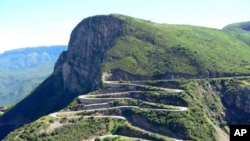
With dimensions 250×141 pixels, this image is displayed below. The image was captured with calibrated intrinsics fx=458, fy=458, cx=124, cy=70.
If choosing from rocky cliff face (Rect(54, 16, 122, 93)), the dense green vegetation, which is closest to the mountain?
the dense green vegetation

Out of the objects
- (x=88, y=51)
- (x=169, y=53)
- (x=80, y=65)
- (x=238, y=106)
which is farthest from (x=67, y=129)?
(x=88, y=51)

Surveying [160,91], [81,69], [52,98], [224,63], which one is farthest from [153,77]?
[52,98]

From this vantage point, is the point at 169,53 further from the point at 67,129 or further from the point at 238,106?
the point at 67,129

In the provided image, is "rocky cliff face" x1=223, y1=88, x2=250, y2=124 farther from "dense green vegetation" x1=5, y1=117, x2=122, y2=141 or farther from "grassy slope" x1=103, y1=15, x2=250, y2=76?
"dense green vegetation" x1=5, y1=117, x2=122, y2=141

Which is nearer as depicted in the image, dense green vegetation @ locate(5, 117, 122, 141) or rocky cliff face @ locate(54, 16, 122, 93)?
dense green vegetation @ locate(5, 117, 122, 141)

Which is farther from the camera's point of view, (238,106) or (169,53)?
(169,53)

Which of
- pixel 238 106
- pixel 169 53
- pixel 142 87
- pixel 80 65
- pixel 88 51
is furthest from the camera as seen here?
pixel 88 51
